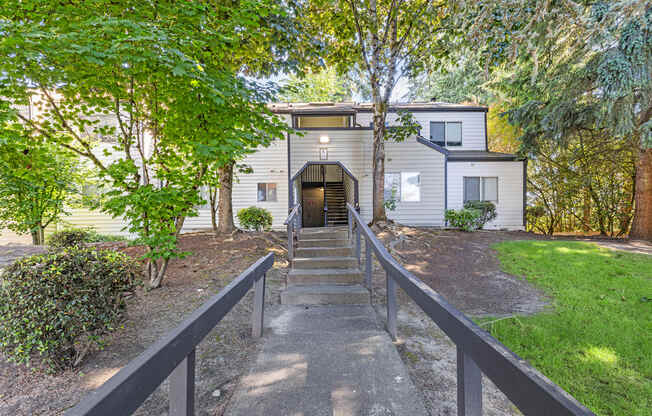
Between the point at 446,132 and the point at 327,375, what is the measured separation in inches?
575

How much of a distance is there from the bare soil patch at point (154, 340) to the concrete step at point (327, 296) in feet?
1.05

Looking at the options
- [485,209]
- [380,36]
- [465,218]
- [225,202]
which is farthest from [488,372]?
[485,209]

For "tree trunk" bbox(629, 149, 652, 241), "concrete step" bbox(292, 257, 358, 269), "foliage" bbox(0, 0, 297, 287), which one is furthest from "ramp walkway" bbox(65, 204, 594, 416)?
"tree trunk" bbox(629, 149, 652, 241)

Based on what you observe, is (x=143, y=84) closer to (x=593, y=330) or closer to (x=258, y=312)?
(x=258, y=312)

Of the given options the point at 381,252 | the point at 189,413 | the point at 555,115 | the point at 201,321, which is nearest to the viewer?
the point at 189,413

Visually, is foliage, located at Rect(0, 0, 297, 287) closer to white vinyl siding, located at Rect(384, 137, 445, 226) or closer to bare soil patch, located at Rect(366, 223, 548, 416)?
bare soil patch, located at Rect(366, 223, 548, 416)

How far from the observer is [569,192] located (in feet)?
41.1

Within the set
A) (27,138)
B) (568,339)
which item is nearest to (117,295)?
(27,138)

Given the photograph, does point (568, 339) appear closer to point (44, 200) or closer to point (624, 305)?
point (624, 305)

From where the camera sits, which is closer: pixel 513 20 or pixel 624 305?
pixel 624 305

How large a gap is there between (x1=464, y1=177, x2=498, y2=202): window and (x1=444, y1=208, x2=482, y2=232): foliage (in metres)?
1.98

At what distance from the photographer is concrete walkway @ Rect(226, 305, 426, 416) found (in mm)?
2031

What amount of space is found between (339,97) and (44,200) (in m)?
21.1

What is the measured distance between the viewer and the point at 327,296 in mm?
4137
